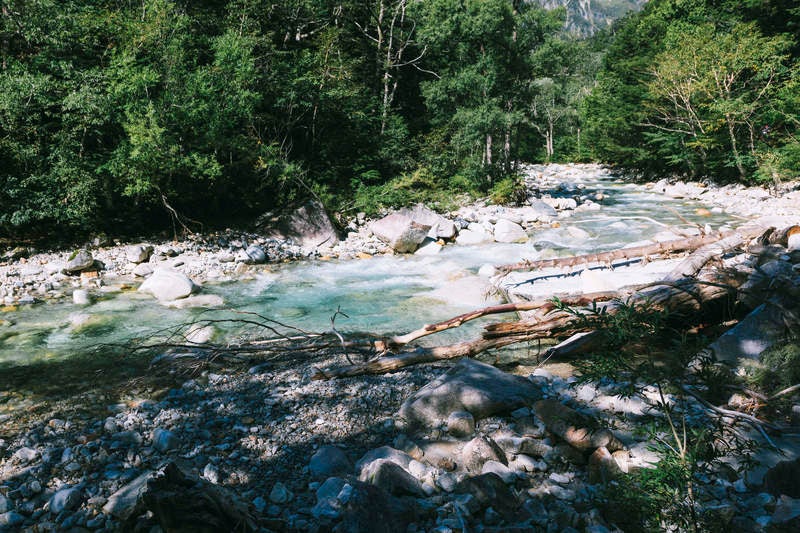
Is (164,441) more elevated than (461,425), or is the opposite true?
(164,441)

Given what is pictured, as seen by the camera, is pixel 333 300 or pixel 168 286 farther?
pixel 333 300

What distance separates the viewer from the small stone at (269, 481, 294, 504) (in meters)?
2.71

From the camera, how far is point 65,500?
2637 mm

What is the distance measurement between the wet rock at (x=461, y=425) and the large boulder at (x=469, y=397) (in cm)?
11

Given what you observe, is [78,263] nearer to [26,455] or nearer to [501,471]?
[26,455]

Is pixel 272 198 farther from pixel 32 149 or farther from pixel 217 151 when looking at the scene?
pixel 32 149

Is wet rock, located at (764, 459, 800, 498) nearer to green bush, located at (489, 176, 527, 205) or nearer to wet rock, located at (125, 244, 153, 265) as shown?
wet rock, located at (125, 244, 153, 265)

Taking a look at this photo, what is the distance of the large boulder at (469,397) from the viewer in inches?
140

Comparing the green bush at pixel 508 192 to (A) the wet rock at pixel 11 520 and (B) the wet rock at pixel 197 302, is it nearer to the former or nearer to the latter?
(B) the wet rock at pixel 197 302

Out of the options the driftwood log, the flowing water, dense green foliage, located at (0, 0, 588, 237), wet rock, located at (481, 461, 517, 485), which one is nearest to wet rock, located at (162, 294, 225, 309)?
the flowing water

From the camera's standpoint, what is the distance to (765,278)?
478 cm

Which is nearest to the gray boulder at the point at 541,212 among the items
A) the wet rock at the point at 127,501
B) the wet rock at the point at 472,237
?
the wet rock at the point at 472,237

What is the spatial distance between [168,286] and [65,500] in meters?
5.97

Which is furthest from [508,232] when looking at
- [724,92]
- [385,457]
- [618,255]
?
[724,92]
